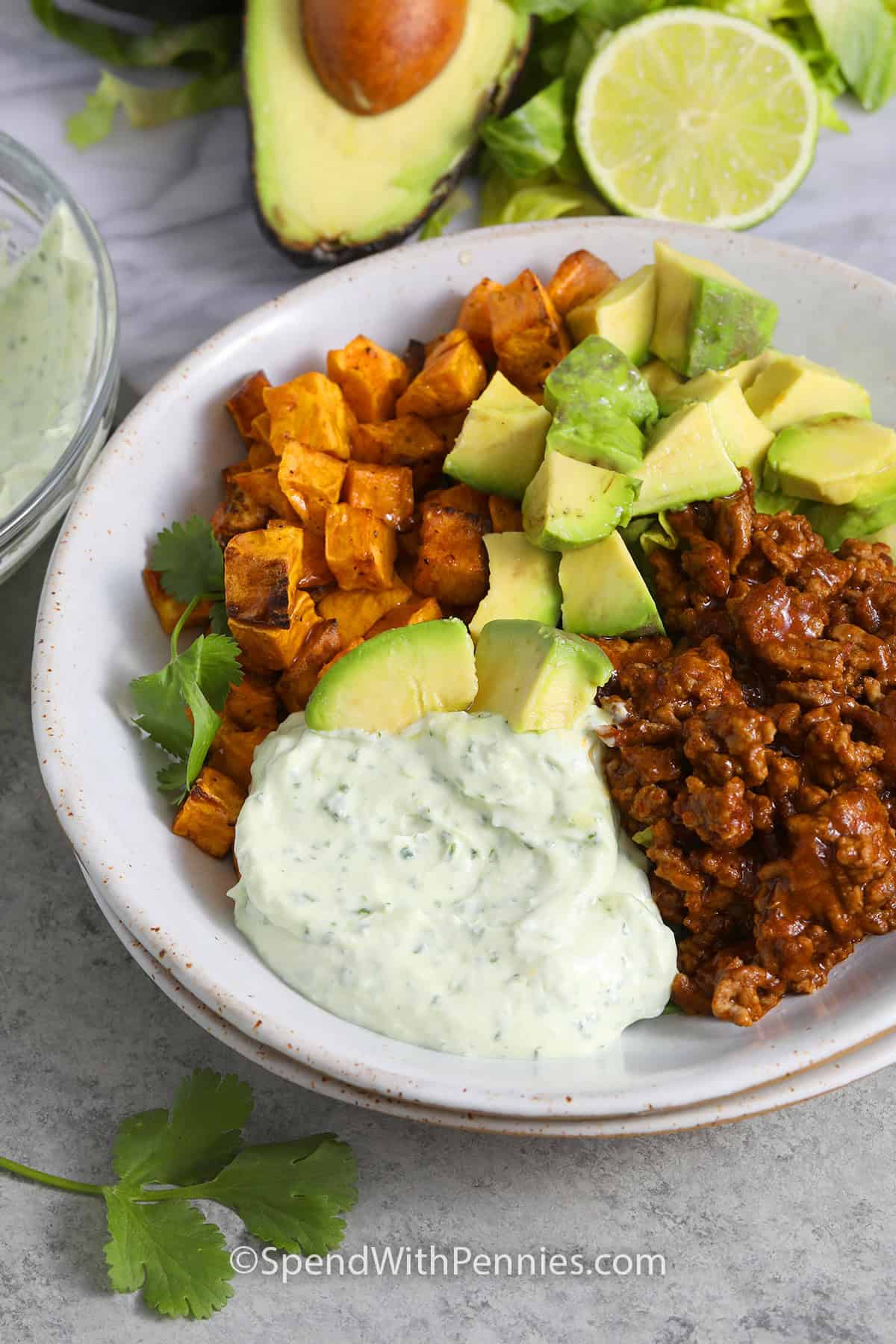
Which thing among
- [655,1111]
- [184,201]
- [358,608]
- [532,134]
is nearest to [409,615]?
[358,608]

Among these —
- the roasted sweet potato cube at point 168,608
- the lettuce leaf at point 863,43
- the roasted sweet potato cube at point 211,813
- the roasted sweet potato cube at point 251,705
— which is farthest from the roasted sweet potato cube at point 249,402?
the lettuce leaf at point 863,43

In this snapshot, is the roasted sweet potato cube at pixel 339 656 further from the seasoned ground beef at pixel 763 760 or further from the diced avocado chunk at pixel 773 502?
the diced avocado chunk at pixel 773 502

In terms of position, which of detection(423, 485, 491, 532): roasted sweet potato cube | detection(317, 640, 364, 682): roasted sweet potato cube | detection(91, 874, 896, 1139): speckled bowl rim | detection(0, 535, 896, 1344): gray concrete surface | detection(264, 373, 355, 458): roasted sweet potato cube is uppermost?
detection(264, 373, 355, 458): roasted sweet potato cube

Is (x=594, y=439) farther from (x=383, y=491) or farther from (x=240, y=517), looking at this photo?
(x=240, y=517)

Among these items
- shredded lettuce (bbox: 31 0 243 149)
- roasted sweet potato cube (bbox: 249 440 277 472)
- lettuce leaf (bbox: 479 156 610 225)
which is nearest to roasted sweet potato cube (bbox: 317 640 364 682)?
roasted sweet potato cube (bbox: 249 440 277 472)

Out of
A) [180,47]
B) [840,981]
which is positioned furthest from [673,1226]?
[180,47]

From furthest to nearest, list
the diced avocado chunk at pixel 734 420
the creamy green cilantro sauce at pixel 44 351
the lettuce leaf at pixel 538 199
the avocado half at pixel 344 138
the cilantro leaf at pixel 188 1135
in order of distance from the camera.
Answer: the lettuce leaf at pixel 538 199 → the avocado half at pixel 344 138 → the creamy green cilantro sauce at pixel 44 351 → the diced avocado chunk at pixel 734 420 → the cilantro leaf at pixel 188 1135

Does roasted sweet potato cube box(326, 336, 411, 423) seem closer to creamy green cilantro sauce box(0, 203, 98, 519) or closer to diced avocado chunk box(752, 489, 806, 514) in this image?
creamy green cilantro sauce box(0, 203, 98, 519)
